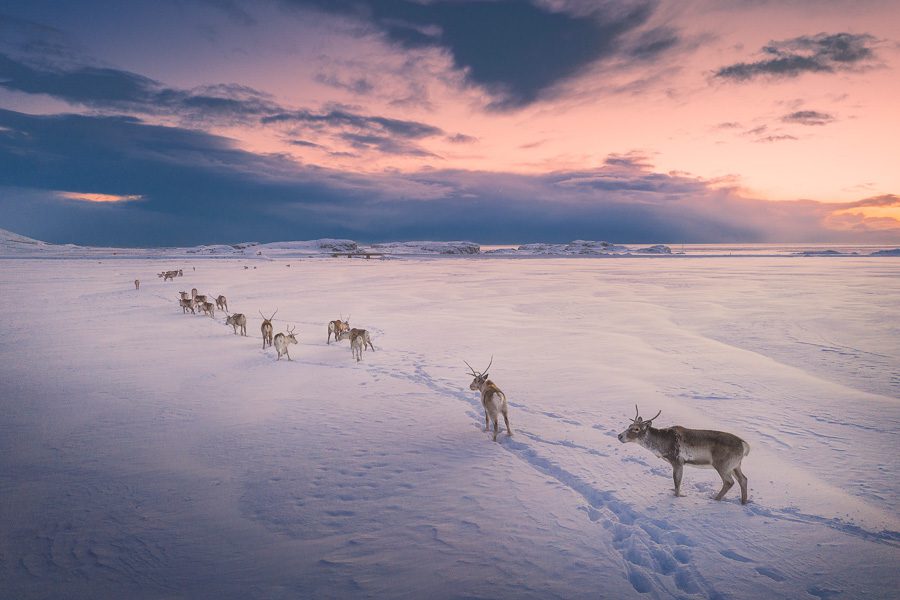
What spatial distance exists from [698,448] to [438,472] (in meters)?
4.09

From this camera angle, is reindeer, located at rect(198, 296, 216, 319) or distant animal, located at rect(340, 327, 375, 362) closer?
distant animal, located at rect(340, 327, 375, 362)

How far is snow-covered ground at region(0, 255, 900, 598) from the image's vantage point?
5250 millimetres

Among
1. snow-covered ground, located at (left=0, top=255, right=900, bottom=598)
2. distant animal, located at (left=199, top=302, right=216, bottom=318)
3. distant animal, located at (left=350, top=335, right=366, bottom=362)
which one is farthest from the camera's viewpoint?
distant animal, located at (left=199, top=302, right=216, bottom=318)

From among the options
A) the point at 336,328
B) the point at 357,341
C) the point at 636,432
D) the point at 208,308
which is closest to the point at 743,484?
the point at 636,432

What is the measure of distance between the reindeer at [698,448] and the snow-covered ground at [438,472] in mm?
492

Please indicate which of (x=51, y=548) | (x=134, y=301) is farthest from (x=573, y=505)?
(x=134, y=301)

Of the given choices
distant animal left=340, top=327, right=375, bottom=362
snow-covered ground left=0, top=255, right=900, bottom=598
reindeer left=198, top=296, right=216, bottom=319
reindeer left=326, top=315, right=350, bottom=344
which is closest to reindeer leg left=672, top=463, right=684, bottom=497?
snow-covered ground left=0, top=255, right=900, bottom=598

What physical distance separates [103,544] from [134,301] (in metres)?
29.8

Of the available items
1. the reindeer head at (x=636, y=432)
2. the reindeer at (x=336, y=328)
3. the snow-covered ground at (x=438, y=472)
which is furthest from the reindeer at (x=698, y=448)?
the reindeer at (x=336, y=328)

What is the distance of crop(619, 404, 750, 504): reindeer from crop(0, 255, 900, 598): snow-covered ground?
0.49m

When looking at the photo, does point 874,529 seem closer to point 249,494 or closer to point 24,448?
point 249,494

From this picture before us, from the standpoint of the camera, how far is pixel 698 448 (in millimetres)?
Result: 6410

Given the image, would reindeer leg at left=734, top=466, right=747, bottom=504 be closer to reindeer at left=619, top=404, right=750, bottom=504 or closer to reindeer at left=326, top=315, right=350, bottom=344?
reindeer at left=619, top=404, right=750, bottom=504

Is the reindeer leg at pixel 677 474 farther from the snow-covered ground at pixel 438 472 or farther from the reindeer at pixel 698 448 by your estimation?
the snow-covered ground at pixel 438 472
